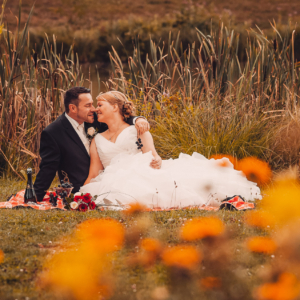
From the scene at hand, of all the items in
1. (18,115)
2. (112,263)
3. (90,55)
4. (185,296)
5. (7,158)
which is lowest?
(90,55)

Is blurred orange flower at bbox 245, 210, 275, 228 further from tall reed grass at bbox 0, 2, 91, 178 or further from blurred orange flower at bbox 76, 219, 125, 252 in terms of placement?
tall reed grass at bbox 0, 2, 91, 178

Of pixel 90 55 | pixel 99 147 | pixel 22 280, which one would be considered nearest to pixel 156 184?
pixel 99 147

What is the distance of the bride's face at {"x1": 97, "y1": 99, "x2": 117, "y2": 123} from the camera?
3.71 meters

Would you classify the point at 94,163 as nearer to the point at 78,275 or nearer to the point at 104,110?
the point at 104,110

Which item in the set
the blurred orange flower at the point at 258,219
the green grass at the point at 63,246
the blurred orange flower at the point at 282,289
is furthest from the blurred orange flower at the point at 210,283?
the blurred orange flower at the point at 258,219

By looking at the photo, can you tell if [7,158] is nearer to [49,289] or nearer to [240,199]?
[240,199]

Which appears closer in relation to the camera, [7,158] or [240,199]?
[240,199]

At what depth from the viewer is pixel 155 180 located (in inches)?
133

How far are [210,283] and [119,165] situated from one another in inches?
85.3

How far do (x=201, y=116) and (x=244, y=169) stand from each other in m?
0.82

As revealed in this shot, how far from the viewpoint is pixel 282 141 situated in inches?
174

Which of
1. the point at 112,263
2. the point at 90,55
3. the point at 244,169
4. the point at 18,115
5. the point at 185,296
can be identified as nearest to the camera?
the point at 185,296

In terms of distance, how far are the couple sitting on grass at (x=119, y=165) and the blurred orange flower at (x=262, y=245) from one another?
1.15m

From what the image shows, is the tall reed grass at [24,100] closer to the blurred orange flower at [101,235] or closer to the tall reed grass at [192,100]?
the tall reed grass at [192,100]
